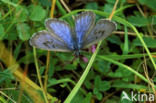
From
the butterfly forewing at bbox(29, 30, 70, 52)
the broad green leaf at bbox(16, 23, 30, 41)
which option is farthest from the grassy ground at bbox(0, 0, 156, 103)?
the butterfly forewing at bbox(29, 30, 70, 52)

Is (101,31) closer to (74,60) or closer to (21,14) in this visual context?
(74,60)

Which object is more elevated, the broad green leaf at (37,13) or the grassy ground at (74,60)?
the broad green leaf at (37,13)

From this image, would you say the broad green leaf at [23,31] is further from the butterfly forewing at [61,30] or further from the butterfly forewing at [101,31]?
the butterfly forewing at [101,31]

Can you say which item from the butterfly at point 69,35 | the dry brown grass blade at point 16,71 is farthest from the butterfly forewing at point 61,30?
the dry brown grass blade at point 16,71

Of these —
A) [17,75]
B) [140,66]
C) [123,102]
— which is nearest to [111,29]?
Result: [123,102]

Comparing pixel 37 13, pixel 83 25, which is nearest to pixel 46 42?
pixel 83 25

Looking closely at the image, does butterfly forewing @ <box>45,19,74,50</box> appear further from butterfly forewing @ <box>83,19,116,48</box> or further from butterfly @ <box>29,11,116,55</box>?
butterfly forewing @ <box>83,19,116,48</box>

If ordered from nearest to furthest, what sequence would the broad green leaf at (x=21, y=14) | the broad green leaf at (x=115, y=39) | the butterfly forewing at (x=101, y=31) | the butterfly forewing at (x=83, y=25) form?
1. the butterfly forewing at (x=101, y=31)
2. the butterfly forewing at (x=83, y=25)
3. the broad green leaf at (x=21, y=14)
4. the broad green leaf at (x=115, y=39)
